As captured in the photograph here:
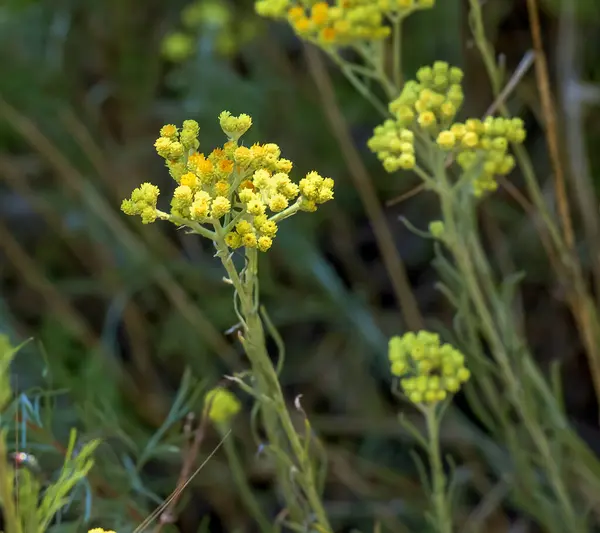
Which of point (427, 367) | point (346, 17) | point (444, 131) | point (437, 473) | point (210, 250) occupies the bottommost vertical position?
point (210, 250)

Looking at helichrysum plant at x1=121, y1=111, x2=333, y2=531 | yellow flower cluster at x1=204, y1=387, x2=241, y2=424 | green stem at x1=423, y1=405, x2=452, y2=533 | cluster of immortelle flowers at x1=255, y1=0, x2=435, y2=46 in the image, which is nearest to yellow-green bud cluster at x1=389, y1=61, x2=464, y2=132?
cluster of immortelle flowers at x1=255, y1=0, x2=435, y2=46

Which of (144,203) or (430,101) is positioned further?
(430,101)

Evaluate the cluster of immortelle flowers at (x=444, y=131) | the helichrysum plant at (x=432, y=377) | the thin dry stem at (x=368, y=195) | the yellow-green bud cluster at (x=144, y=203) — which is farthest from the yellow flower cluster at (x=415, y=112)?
the thin dry stem at (x=368, y=195)

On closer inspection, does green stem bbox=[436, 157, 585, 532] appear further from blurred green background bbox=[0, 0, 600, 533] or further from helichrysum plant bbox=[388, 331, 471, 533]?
blurred green background bbox=[0, 0, 600, 533]

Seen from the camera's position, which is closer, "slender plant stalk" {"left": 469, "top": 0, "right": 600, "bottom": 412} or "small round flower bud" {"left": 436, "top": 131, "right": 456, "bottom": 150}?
"small round flower bud" {"left": 436, "top": 131, "right": 456, "bottom": 150}

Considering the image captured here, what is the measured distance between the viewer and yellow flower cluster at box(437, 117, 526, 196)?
2.88 ft

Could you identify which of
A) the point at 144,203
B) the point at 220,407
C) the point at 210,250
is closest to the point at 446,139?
the point at 144,203

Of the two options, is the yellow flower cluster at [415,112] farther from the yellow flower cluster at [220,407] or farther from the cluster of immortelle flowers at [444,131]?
the yellow flower cluster at [220,407]

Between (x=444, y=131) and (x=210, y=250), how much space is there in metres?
1.01

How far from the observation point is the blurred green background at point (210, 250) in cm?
149

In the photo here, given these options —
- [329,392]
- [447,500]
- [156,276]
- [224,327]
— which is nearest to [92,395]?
[156,276]

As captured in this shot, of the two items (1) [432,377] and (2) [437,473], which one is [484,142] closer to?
(1) [432,377]

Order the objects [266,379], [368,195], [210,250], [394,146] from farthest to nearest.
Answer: [210,250] < [368,195] < [394,146] < [266,379]

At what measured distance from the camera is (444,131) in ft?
2.89
